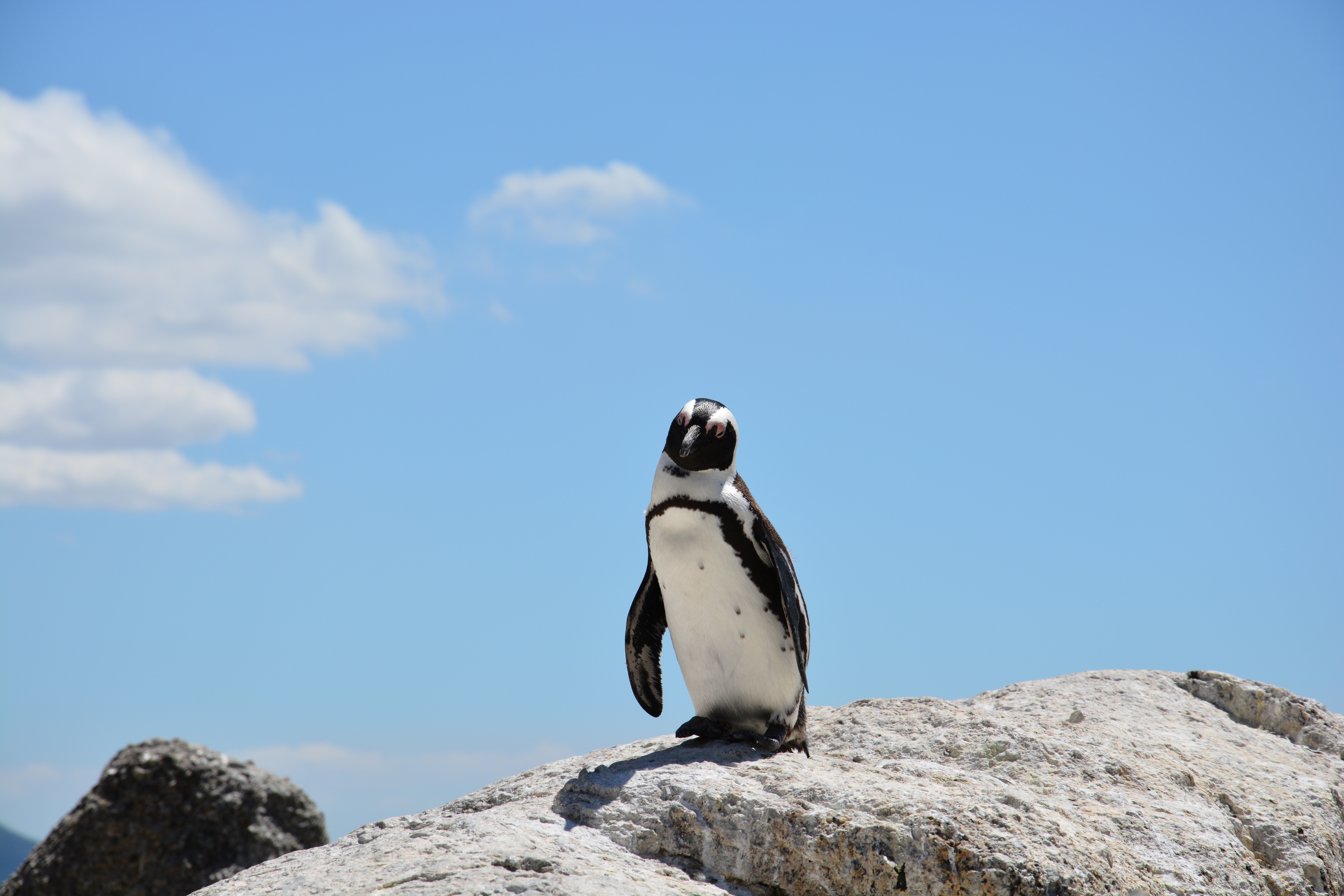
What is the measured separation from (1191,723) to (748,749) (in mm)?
2708

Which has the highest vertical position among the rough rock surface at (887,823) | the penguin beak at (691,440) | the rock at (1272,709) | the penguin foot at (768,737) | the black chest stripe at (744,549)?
the penguin beak at (691,440)

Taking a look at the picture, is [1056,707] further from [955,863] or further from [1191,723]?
[955,863]

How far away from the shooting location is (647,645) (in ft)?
17.4

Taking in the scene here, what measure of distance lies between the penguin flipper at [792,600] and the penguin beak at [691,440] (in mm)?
482

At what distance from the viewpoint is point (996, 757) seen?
4.52 m

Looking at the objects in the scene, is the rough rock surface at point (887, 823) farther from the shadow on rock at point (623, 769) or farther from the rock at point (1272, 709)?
the rock at point (1272, 709)

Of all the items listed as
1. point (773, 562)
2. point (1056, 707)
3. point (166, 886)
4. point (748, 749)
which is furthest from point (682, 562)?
point (166, 886)

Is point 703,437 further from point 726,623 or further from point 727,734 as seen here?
point 727,734

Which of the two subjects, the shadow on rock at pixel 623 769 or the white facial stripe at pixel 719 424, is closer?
the shadow on rock at pixel 623 769

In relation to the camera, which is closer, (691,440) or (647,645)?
(691,440)

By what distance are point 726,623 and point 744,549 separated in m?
0.33

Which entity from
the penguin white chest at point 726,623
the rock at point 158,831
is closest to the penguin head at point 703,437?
the penguin white chest at point 726,623

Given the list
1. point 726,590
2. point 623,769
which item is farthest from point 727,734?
point 623,769

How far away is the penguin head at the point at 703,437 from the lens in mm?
4578
